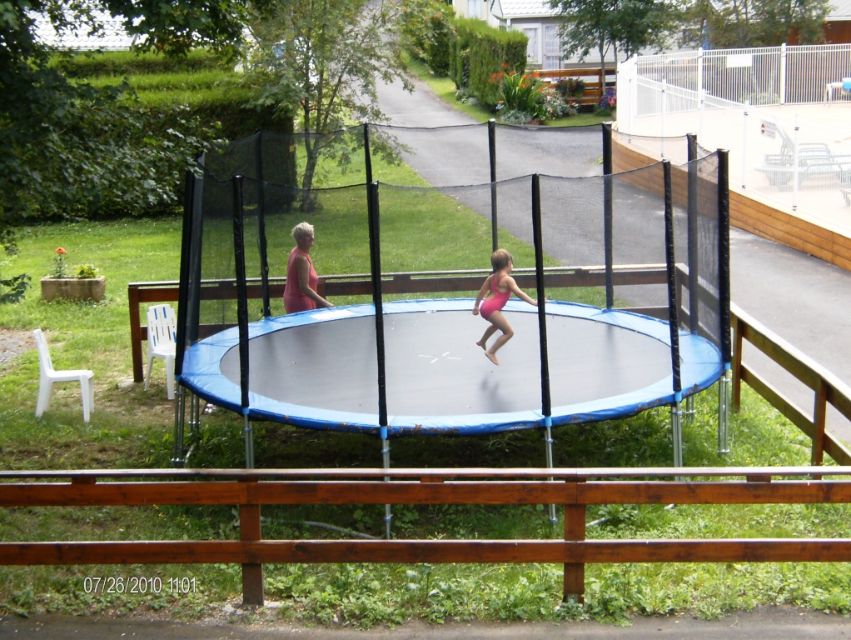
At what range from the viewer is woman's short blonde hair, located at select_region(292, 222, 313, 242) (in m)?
8.01

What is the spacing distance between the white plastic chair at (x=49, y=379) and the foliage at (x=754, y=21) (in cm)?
1992

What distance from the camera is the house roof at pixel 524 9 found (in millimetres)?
29844

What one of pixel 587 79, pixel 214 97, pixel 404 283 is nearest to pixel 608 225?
pixel 404 283

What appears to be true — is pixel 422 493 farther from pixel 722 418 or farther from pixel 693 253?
pixel 693 253

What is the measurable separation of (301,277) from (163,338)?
4.92 ft

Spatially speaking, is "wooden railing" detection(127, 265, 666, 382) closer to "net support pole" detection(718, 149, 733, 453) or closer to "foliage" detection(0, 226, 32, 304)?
"net support pole" detection(718, 149, 733, 453)

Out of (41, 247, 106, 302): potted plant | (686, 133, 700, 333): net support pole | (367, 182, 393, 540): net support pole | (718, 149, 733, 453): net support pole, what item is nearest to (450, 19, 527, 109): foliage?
(41, 247, 106, 302): potted plant

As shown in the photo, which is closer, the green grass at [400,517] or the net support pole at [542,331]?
the green grass at [400,517]

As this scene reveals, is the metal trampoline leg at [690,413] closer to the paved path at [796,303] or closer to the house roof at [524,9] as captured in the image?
the paved path at [796,303]

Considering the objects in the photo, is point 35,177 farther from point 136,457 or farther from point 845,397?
point 845,397

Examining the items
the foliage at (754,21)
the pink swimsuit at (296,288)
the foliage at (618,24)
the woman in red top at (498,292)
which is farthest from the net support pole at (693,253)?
the foliage at (618,24)

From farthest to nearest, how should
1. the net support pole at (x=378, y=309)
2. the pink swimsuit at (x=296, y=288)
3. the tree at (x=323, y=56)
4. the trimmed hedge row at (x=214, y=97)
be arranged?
1. the trimmed hedge row at (x=214, y=97)
2. the tree at (x=323, y=56)
3. the pink swimsuit at (x=296, y=288)
4. the net support pole at (x=378, y=309)

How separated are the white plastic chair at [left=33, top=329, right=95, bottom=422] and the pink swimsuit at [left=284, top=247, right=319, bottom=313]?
1580 mm

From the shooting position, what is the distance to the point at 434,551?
465 cm
